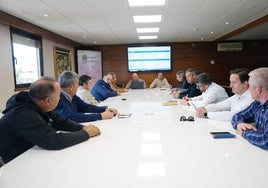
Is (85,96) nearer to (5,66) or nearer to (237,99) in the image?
(5,66)

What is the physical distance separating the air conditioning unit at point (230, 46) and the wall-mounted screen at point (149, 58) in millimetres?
2002

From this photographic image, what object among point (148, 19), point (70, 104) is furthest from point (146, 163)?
point (148, 19)

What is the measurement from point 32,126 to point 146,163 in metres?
0.71

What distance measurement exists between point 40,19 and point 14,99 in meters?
3.69

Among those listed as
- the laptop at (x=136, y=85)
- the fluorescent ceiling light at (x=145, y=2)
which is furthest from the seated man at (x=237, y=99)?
the laptop at (x=136, y=85)

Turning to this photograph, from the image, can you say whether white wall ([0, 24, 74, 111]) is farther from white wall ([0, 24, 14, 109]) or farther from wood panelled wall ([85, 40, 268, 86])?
wood panelled wall ([85, 40, 268, 86])

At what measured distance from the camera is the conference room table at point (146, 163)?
1039mm

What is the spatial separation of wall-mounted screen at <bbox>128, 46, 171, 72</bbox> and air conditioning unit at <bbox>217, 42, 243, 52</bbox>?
2.00m

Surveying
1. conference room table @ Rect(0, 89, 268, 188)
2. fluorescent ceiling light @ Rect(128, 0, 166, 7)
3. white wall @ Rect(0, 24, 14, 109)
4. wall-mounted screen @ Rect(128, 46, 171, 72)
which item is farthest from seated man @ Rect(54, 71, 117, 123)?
wall-mounted screen @ Rect(128, 46, 171, 72)

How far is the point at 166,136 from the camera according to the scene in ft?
5.68

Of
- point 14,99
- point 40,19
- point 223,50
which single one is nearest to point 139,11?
point 40,19

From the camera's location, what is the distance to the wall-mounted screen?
913 cm

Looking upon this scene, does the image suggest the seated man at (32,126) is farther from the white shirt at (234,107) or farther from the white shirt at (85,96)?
the white shirt at (85,96)

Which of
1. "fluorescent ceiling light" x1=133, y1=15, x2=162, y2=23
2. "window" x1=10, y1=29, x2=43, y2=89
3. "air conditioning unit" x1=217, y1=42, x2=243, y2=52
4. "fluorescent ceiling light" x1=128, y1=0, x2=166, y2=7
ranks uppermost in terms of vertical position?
"fluorescent ceiling light" x1=128, y1=0, x2=166, y2=7
